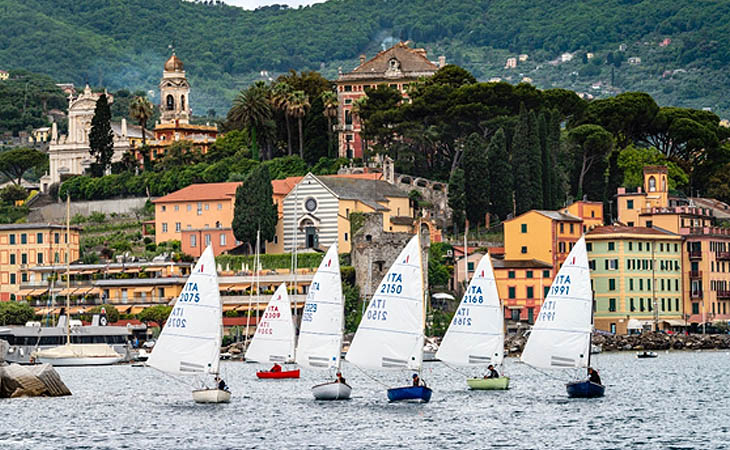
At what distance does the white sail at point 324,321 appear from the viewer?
6900 centimetres

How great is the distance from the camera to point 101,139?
154m

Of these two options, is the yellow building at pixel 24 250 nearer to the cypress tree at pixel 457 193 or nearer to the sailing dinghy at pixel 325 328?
the cypress tree at pixel 457 193

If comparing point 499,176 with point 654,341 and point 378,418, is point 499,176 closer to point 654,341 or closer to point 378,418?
point 654,341

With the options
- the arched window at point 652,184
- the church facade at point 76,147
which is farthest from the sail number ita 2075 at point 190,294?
the church facade at point 76,147

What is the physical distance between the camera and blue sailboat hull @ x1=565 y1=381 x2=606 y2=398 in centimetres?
7112

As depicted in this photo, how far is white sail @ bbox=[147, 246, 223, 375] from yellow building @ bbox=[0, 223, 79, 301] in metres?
71.4

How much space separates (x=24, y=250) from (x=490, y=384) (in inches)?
2729

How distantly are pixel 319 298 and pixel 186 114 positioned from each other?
11170cm

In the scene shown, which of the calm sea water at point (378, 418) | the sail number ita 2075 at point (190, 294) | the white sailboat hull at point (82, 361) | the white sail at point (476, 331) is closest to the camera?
the calm sea water at point (378, 418)

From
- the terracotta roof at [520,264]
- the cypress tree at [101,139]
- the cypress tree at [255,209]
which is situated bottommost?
the terracotta roof at [520,264]

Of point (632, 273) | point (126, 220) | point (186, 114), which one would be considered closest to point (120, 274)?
point (126, 220)

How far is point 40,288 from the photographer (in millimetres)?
131375

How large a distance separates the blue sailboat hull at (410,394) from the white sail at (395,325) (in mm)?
3325

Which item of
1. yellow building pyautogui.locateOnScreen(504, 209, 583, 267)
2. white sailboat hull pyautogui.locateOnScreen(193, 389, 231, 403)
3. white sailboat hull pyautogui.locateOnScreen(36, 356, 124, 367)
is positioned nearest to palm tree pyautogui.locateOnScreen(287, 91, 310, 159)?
yellow building pyautogui.locateOnScreen(504, 209, 583, 267)
